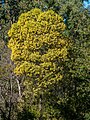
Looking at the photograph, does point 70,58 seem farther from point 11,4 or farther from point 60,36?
point 11,4

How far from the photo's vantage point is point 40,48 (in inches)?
726

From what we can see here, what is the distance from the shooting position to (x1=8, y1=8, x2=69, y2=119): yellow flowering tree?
59.9 ft

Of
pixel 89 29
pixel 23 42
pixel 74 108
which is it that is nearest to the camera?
pixel 23 42

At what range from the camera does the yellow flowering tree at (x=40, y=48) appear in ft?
59.9

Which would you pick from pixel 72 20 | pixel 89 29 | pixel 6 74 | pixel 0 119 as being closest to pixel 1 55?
pixel 6 74

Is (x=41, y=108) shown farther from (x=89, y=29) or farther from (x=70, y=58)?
(x=89, y=29)

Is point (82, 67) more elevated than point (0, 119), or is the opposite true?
point (82, 67)

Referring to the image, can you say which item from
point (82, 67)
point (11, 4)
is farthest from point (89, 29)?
point (82, 67)

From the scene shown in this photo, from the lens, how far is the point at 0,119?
750 inches

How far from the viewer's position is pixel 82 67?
2164cm

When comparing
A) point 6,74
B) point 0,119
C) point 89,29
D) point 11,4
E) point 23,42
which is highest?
point 11,4

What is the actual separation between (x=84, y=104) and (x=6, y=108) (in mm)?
4237

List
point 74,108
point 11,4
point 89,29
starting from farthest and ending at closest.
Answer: point 11,4
point 89,29
point 74,108

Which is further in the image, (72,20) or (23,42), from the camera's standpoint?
(72,20)
